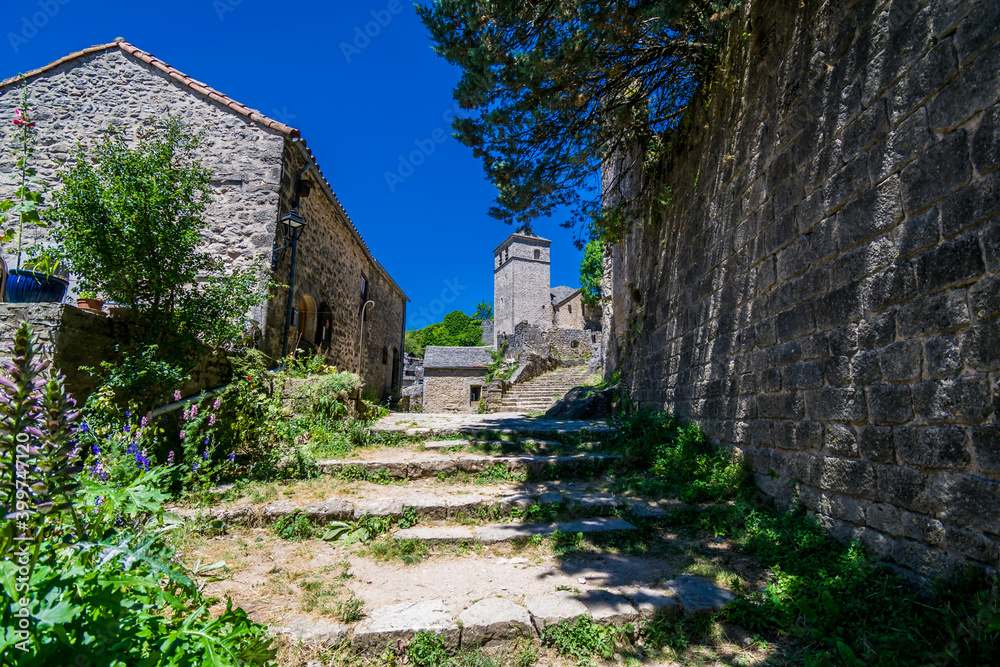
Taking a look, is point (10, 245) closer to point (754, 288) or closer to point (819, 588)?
point (754, 288)

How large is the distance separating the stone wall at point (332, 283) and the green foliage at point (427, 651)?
18.4 ft

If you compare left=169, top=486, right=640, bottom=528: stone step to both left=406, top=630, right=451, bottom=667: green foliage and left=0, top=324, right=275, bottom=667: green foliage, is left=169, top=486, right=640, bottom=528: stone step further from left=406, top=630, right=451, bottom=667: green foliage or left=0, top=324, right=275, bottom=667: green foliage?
left=0, top=324, right=275, bottom=667: green foliage

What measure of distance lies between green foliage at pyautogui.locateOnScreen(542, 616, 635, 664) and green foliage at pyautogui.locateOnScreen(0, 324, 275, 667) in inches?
50.3

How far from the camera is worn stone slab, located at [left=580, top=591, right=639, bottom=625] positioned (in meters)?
2.26

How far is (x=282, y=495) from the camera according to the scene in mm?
3830

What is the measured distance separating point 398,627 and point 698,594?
1589mm

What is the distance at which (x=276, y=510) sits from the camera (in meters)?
3.44

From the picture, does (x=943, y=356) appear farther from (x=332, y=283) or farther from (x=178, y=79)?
(x=178, y=79)

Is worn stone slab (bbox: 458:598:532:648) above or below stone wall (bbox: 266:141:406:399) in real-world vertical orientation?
below

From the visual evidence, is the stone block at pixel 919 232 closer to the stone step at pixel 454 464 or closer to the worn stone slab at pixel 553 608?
the worn stone slab at pixel 553 608

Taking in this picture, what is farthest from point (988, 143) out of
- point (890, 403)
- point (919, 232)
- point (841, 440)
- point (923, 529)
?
point (923, 529)

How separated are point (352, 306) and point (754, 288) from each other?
962 cm

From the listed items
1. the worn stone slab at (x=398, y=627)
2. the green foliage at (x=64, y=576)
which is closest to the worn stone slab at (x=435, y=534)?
the worn stone slab at (x=398, y=627)

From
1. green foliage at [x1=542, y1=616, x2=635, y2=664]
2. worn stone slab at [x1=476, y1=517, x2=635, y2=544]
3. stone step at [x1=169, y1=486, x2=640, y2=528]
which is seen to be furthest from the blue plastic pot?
green foliage at [x1=542, y1=616, x2=635, y2=664]
